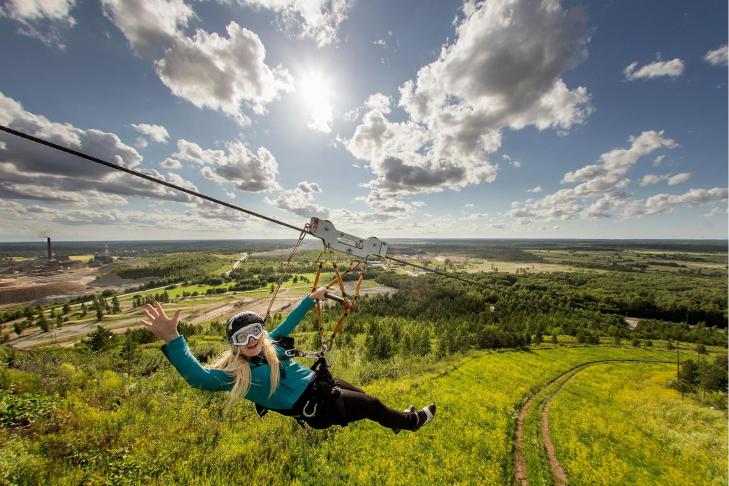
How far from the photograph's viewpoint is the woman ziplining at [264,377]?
3.30 meters

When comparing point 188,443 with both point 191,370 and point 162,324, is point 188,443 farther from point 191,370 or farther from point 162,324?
point 162,324

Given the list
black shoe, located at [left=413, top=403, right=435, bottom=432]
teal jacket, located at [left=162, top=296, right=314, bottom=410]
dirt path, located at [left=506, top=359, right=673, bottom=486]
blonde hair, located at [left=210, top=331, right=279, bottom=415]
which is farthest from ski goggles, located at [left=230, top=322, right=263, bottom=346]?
dirt path, located at [left=506, top=359, right=673, bottom=486]

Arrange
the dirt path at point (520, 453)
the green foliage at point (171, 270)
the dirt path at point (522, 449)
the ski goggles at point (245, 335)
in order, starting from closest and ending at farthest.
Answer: the ski goggles at point (245, 335) < the dirt path at point (520, 453) < the dirt path at point (522, 449) < the green foliage at point (171, 270)

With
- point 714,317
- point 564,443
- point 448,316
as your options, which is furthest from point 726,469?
point 714,317

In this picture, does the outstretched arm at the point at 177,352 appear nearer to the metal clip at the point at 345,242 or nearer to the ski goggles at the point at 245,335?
the ski goggles at the point at 245,335

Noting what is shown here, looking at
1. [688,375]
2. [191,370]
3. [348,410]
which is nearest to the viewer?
[191,370]

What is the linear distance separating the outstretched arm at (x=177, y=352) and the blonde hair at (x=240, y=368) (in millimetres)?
213

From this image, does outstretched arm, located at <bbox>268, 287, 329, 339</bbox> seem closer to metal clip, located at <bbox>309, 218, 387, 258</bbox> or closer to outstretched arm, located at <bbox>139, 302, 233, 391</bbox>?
metal clip, located at <bbox>309, 218, 387, 258</bbox>

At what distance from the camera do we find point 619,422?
24.1 metres

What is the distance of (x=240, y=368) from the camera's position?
148 inches

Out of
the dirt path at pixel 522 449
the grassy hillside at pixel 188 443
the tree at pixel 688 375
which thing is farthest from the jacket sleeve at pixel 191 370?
the tree at pixel 688 375

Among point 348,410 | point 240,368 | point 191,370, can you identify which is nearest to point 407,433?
point 348,410

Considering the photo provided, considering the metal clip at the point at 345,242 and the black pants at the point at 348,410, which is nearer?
the black pants at the point at 348,410

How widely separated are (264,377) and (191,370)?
100 centimetres
